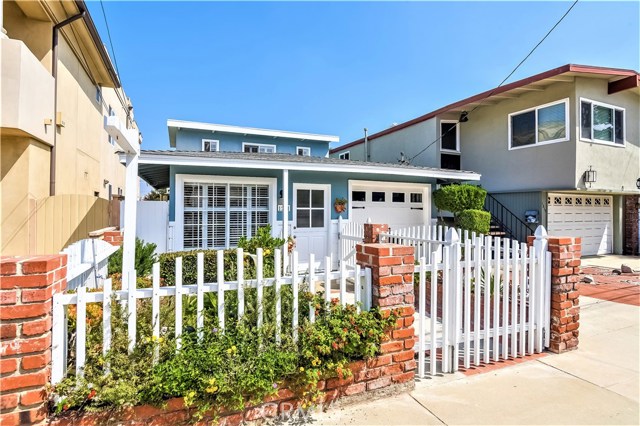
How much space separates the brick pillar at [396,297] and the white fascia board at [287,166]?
493 centimetres

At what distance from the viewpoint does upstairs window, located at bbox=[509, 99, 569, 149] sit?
962 cm

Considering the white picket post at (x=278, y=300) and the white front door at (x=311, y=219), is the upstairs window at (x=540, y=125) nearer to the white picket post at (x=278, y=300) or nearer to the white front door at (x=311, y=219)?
the white front door at (x=311, y=219)

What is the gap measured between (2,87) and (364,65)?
29.6 ft

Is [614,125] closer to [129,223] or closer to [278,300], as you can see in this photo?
[278,300]

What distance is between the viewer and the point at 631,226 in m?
11.5

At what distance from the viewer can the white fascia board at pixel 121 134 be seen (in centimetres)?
244

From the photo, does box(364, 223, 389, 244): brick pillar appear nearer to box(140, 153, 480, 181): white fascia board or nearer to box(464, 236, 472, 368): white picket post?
box(140, 153, 480, 181): white fascia board

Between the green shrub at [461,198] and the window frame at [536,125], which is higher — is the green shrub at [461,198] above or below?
below

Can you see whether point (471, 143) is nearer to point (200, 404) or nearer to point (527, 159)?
point (527, 159)

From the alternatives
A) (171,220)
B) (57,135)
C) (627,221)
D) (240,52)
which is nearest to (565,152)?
(627,221)

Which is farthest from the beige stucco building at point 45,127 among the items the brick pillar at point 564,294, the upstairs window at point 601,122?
the upstairs window at point 601,122

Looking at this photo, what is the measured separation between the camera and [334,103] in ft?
55.4

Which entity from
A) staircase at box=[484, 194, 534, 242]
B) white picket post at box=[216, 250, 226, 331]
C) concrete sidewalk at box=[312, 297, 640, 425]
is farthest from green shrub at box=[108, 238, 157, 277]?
staircase at box=[484, 194, 534, 242]

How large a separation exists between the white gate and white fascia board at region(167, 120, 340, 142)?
276 inches
